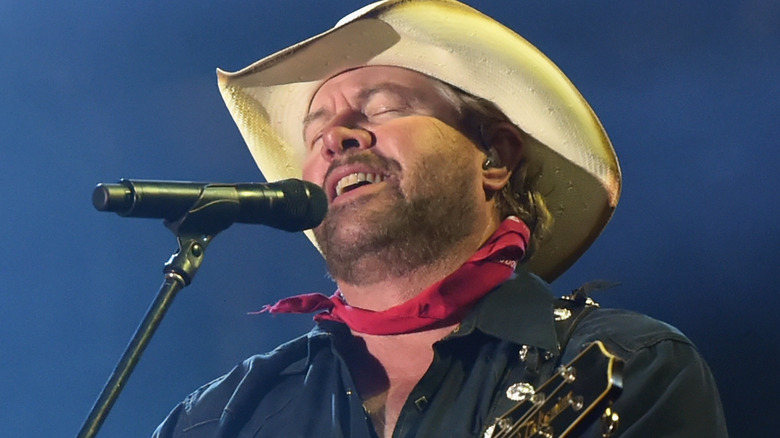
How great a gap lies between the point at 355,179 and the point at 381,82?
0.20 metres

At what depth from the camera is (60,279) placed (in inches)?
72.4

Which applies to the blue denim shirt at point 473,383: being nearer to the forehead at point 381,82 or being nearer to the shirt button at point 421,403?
the shirt button at point 421,403

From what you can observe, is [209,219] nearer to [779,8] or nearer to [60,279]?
[60,279]

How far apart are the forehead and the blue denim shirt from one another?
0.38 meters

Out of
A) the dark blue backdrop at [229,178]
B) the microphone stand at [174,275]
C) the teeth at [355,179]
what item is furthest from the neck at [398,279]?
the microphone stand at [174,275]

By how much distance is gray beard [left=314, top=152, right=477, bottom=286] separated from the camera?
1.54 metres

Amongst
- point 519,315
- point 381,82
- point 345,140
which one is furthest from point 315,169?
point 519,315

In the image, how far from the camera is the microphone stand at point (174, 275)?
3.19 feet

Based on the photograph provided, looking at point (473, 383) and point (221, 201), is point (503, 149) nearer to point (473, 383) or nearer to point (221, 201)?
point (473, 383)

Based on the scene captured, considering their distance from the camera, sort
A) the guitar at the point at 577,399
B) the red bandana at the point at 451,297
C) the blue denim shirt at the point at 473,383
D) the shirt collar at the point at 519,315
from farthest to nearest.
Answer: the red bandana at the point at 451,297 → the shirt collar at the point at 519,315 → the blue denim shirt at the point at 473,383 → the guitar at the point at 577,399

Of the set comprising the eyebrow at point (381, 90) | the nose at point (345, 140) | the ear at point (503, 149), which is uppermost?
the eyebrow at point (381, 90)

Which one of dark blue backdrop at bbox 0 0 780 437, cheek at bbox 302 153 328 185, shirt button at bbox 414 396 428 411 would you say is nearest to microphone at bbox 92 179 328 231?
shirt button at bbox 414 396 428 411

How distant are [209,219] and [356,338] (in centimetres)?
58

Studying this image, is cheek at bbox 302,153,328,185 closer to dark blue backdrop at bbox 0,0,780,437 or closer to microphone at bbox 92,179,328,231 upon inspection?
dark blue backdrop at bbox 0,0,780,437
